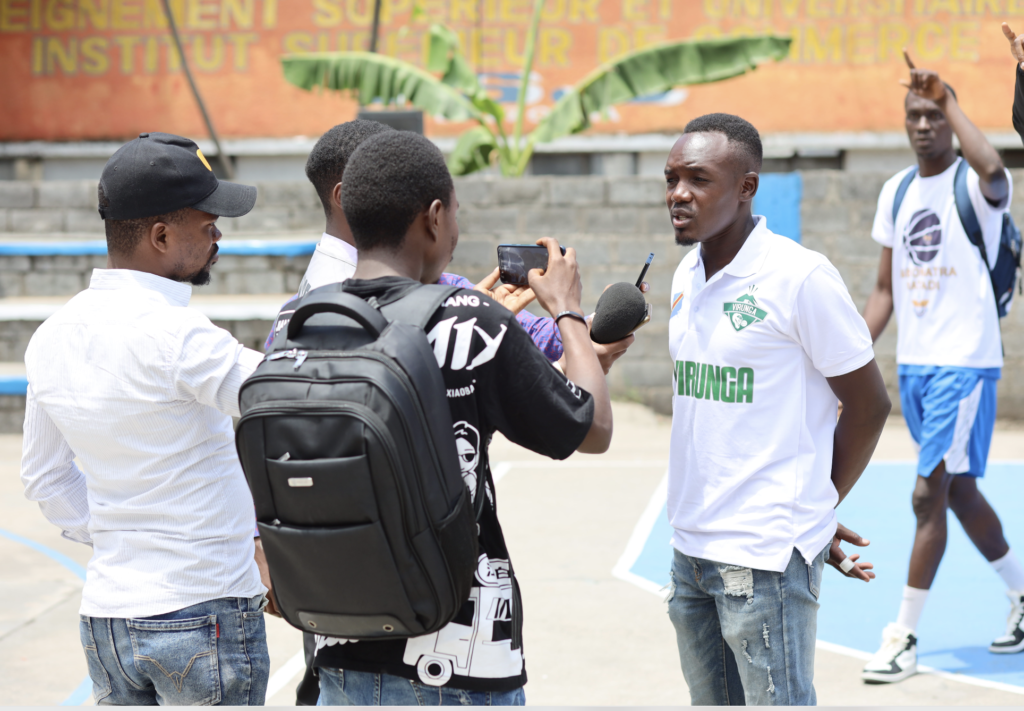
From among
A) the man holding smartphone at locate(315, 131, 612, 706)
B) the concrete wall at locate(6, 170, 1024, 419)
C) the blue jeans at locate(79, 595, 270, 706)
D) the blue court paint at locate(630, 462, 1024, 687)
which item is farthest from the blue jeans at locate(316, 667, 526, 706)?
the concrete wall at locate(6, 170, 1024, 419)

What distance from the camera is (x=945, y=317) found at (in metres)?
4.74

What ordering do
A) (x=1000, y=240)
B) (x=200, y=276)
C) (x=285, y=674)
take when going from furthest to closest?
(x=1000, y=240), (x=285, y=674), (x=200, y=276)

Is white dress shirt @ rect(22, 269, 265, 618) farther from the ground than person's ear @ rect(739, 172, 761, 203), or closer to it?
closer to it

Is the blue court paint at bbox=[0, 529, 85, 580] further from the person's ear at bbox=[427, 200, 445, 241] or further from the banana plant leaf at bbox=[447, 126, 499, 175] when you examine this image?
the banana plant leaf at bbox=[447, 126, 499, 175]

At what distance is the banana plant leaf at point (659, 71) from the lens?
1140cm

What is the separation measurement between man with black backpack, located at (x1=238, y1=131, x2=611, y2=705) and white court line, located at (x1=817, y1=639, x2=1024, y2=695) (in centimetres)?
292

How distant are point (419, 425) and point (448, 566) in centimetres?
26

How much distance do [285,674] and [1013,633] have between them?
314 cm

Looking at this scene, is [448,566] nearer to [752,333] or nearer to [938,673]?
[752,333]

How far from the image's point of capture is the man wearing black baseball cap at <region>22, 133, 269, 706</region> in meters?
2.30

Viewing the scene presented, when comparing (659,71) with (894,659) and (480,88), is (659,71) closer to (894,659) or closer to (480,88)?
(480,88)

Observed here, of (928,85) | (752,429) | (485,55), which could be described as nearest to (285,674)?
(752,429)

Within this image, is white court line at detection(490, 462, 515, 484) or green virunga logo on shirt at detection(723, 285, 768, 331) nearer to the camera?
green virunga logo on shirt at detection(723, 285, 768, 331)

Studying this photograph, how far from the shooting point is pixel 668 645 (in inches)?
189
